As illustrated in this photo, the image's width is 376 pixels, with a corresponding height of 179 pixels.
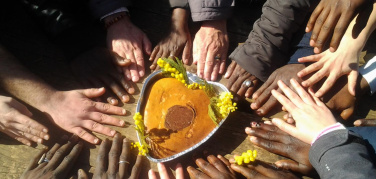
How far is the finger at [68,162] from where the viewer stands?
2.29m

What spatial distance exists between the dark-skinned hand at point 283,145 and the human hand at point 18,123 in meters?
1.66

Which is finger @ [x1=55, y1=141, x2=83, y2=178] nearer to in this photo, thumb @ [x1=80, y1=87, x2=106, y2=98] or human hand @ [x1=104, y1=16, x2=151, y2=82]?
thumb @ [x1=80, y1=87, x2=106, y2=98]

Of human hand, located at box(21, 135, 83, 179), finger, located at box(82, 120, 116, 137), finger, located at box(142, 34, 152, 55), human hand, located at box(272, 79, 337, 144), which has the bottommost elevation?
human hand, located at box(21, 135, 83, 179)

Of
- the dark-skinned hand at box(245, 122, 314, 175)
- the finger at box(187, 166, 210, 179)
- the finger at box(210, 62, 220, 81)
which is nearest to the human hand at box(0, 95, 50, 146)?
the finger at box(187, 166, 210, 179)

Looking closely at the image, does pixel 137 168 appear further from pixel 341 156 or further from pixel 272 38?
pixel 272 38

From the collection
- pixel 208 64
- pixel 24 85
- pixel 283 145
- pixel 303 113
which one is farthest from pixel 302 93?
pixel 24 85

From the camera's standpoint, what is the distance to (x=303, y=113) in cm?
229

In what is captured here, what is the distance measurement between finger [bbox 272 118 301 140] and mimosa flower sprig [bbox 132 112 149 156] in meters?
1.01

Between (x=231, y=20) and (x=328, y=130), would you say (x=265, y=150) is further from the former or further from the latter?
(x=231, y=20)

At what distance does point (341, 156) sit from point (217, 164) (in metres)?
0.85

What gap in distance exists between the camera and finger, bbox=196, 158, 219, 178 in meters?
2.21

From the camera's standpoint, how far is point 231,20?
9.91 feet

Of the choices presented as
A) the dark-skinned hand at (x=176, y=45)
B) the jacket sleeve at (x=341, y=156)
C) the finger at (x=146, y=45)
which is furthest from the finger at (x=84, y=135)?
the jacket sleeve at (x=341, y=156)

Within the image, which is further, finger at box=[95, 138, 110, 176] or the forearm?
the forearm
